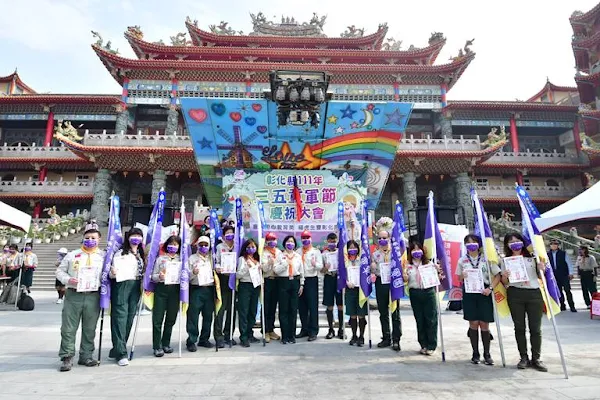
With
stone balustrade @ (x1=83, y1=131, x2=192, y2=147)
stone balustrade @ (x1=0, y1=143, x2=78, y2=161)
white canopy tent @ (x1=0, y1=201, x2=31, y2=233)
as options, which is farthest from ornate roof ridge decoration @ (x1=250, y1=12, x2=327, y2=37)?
white canopy tent @ (x1=0, y1=201, x2=31, y2=233)

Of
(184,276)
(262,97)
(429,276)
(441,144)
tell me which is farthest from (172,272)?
(262,97)

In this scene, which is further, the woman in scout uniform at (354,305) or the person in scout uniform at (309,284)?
the person in scout uniform at (309,284)

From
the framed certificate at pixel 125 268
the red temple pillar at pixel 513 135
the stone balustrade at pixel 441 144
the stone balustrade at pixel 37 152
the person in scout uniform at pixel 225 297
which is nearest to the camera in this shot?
the framed certificate at pixel 125 268

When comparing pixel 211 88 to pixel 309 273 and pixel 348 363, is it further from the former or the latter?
pixel 348 363

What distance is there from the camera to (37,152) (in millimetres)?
22078

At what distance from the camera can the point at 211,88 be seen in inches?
868

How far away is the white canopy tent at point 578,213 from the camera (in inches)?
302

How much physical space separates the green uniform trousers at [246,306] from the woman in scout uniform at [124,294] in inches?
59.0

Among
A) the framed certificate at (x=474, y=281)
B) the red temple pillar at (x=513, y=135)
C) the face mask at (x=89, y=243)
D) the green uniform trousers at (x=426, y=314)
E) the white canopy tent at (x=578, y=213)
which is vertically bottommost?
the green uniform trousers at (x=426, y=314)

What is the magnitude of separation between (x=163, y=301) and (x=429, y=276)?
3.73 meters

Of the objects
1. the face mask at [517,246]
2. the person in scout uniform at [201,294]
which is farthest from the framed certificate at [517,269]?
the person in scout uniform at [201,294]

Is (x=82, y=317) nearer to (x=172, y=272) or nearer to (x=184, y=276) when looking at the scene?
(x=172, y=272)

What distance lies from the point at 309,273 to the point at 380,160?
16.5 feet

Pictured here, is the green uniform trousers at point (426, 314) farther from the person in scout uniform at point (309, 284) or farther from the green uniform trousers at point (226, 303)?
the green uniform trousers at point (226, 303)
